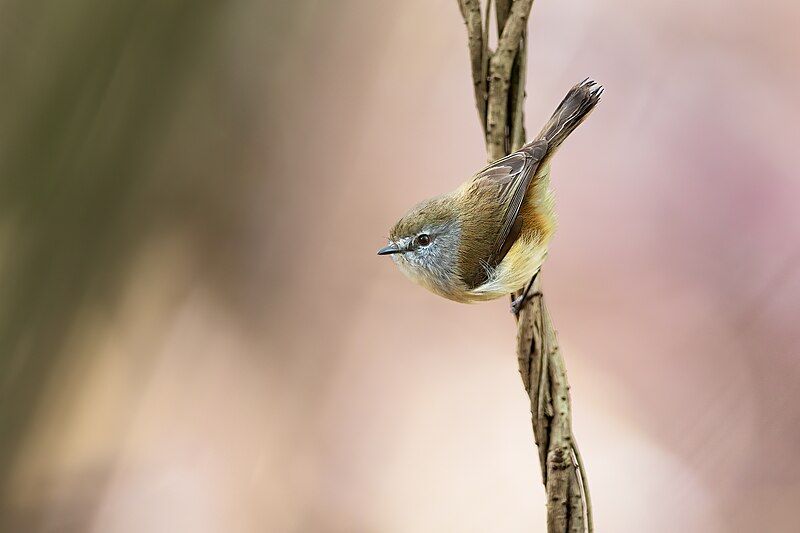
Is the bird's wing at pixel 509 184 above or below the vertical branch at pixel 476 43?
below

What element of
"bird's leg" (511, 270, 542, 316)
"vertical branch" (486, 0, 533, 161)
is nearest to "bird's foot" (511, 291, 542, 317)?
"bird's leg" (511, 270, 542, 316)

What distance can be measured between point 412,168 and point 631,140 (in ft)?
0.72

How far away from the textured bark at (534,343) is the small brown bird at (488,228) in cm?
2

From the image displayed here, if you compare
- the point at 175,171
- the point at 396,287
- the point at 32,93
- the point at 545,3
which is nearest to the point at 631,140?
the point at 545,3

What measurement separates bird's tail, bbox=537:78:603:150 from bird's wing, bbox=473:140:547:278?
0.03 feet

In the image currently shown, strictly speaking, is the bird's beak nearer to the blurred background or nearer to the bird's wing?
the bird's wing

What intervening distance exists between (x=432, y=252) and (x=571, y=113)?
0.15 metres

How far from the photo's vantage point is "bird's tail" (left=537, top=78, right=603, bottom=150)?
565 millimetres

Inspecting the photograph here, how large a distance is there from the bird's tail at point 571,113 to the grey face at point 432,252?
0.33 feet

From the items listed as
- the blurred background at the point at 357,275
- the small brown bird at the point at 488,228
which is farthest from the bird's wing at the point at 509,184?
the blurred background at the point at 357,275

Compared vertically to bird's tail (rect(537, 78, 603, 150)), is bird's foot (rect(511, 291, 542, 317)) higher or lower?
lower

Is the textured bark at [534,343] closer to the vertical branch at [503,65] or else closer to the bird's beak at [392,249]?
the vertical branch at [503,65]

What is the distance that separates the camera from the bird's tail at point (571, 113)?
22.3 inches

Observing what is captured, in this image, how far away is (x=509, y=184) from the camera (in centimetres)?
55
